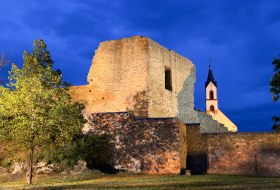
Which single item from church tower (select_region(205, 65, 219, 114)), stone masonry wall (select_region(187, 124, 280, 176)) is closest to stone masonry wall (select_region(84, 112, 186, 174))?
stone masonry wall (select_region(187, 124, 280, 176))

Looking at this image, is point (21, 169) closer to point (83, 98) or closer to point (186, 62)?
point (83, 98)

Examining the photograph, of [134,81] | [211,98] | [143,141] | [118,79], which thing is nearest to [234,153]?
[143,141]

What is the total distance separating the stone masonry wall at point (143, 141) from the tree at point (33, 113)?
10.7ft

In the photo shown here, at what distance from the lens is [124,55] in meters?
27.0

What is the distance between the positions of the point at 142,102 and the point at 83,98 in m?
4.61

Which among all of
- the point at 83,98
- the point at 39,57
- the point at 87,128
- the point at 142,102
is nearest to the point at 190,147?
the point at 142,102

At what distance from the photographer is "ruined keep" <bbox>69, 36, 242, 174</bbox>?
20.8m

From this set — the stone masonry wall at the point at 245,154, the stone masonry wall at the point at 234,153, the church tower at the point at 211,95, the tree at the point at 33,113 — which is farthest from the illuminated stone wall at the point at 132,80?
the church tower at the point at 211,95

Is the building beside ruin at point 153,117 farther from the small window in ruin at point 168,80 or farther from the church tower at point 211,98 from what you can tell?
the church tower at point 211,98

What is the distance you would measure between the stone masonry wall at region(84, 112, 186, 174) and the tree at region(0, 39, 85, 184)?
3.26 m

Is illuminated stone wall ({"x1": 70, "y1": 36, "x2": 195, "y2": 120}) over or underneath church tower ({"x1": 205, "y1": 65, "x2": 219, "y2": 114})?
underneath

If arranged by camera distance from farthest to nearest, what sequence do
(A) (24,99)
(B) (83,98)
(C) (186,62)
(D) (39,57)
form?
(C) (186,62), (B) (83,98), (D) (39,57), (A) (24,99)

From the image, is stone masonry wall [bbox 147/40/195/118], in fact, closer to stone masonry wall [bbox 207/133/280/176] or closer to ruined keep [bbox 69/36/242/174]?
ruined keep [bbox 69/36/242/174]

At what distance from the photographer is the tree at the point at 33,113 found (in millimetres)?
17203
